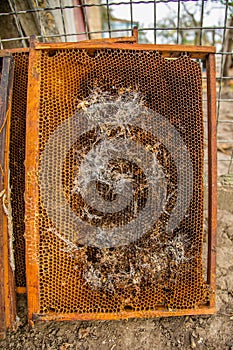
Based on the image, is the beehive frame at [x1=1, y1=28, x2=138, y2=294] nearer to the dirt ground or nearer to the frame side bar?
the frame side bar

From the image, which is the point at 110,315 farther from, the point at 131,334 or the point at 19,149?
the point at 19,149

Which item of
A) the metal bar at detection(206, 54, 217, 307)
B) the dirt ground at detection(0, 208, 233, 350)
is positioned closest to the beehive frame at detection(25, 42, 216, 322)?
the metal bar at detection(206, 54, 217, 307)

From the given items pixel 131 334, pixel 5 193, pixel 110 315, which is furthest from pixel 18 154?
pixel 131 334

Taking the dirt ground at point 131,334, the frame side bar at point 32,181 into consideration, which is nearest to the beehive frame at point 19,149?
the frame side bar at point 32,181

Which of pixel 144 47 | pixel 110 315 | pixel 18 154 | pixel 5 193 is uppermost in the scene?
pixel 144 47

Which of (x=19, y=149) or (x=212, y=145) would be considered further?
(x=19, y=149)

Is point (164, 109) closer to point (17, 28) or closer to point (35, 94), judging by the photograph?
point (35, 94)

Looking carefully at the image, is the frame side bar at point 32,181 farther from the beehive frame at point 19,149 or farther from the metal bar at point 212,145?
the metal bar at point 212,145

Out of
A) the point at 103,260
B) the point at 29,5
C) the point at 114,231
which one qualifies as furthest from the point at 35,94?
the point at 29,5
